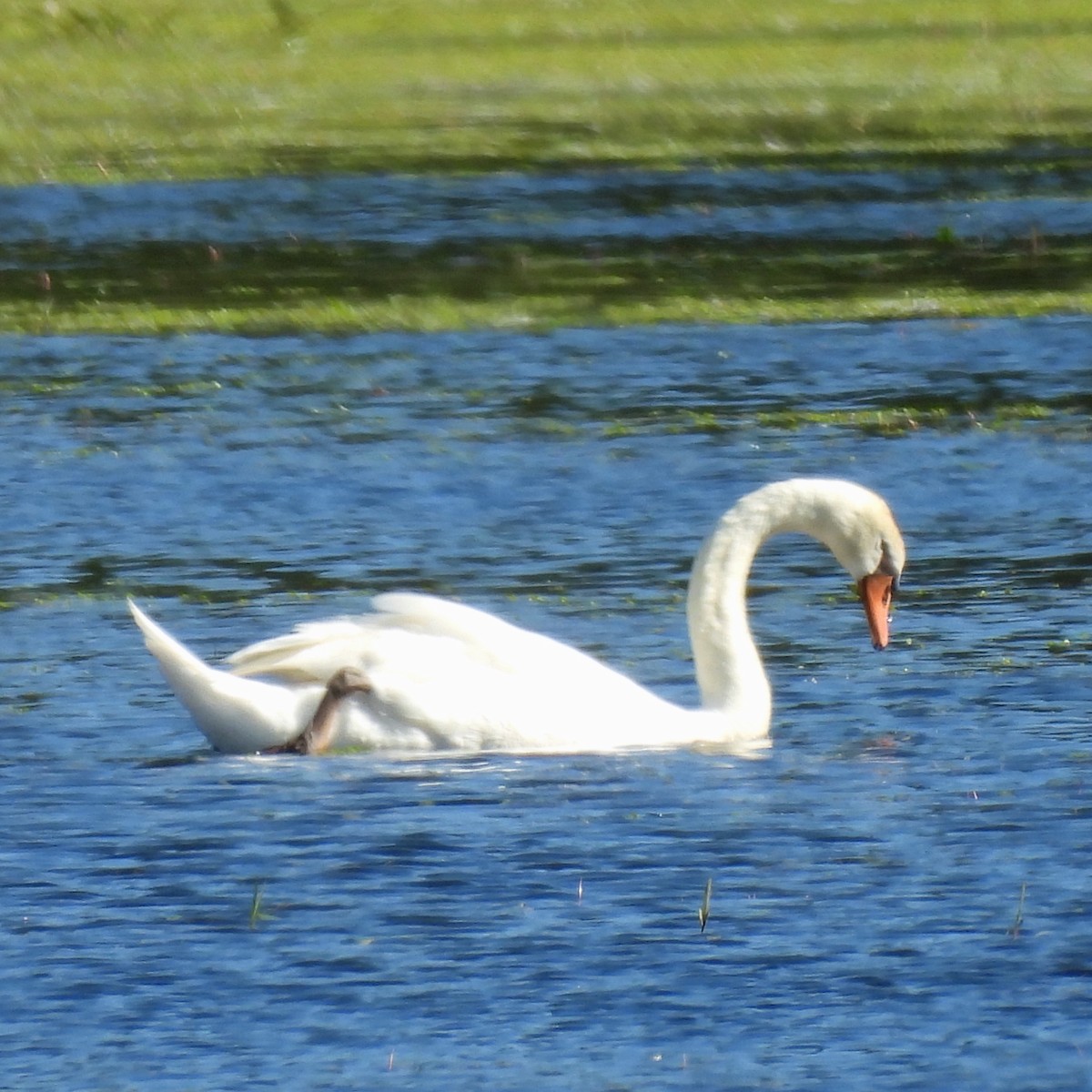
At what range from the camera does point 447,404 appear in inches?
618

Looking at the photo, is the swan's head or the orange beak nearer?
the swan's head

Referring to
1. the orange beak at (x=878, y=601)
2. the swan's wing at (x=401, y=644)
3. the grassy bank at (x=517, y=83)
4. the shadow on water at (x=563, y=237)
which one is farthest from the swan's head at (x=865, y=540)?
the grassy bank at (x=517, y=83)

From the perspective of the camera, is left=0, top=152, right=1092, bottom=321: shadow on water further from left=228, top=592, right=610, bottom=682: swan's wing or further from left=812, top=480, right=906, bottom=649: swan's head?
left=228, top=592, right=610, bottom=682: swan's wing

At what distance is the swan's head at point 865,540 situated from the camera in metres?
9.74

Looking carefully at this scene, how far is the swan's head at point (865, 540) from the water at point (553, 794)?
25 cm

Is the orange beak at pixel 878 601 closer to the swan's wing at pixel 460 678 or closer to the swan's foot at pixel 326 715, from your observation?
the swan's wing at pixel 460 678

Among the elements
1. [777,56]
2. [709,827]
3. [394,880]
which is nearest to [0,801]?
[394,880]

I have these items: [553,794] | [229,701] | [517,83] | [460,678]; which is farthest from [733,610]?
[517,83]

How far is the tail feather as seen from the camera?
28.9 ft

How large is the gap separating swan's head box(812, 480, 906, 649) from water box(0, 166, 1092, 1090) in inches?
9.7

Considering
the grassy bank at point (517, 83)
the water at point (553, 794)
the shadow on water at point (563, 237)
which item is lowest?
the water at point (553, 794)

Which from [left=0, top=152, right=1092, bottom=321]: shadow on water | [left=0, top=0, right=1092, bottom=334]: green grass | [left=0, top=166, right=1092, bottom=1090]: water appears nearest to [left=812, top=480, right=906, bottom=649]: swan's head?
[left=0, top=166, right=1092, bottom=1090]: water

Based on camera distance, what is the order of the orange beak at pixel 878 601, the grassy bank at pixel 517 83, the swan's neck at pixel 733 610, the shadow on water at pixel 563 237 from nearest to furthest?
the swan's neck at pixel 733 610 → the orange beak at pixel 878 601 → the shadow on water at pixel 563 237 → the grassy bank at pixel 517 83

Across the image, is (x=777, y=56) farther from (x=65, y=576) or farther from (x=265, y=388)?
(x=65, y=576)
